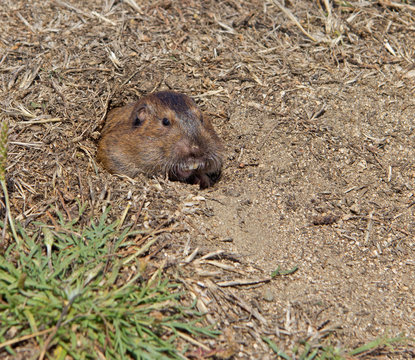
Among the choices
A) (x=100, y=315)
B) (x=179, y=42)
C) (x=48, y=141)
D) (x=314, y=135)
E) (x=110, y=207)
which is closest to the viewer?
(x=100, y=315)

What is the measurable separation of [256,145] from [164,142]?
109 cm

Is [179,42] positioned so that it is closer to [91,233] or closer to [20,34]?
[20,34]

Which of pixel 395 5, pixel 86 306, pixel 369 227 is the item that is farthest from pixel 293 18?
pixel 86 306

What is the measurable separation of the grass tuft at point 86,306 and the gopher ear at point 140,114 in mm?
2047

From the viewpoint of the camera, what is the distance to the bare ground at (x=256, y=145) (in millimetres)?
3887

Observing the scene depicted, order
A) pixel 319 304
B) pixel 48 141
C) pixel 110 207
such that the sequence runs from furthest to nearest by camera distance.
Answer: pixel 48 141, pixel 110 207, pixel 319 304

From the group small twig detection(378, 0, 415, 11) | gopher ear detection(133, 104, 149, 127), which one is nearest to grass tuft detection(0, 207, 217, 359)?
gopher ear detection(133, 104, 149, 127)

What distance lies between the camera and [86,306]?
3.34 meters

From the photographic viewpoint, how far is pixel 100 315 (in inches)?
130

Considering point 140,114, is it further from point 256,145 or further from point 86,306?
point 86,306

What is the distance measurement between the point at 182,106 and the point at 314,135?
1.54 metres

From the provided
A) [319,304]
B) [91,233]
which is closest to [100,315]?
[91,233]

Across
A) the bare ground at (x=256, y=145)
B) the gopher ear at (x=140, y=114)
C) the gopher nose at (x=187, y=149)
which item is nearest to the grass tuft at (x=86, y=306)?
the bare ground at (x=256, y=145)

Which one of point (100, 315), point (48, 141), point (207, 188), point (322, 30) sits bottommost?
point (207, 188)
